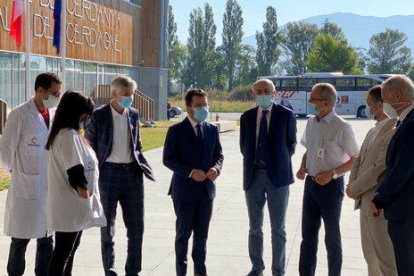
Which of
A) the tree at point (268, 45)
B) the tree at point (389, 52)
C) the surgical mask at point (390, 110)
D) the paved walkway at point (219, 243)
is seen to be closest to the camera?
the surgical mask at point (390, 110)

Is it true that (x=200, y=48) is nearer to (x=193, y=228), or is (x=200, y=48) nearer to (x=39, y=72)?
(x=39, y=72)

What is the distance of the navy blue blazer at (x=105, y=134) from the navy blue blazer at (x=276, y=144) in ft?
3.04

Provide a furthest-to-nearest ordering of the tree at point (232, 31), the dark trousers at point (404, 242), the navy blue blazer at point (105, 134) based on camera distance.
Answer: the tree at point (232, 31) < the navy blue blazer at point (105, 134) < the dark trousers at point (404, 242)

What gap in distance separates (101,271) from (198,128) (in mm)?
1686

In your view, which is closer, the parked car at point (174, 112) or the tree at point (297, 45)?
the parked car at point (174, 112)

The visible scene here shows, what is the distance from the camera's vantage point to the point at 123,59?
4212cm

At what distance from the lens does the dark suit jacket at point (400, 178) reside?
4.85 m

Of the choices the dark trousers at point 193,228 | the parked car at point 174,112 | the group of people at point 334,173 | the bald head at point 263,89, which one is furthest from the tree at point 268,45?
the dark trousers at point 193,228

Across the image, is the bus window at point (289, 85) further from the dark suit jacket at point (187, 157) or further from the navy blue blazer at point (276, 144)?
the dark suit jacket at point (187, 157)

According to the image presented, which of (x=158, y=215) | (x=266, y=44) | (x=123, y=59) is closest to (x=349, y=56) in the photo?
(x=266, y=44)

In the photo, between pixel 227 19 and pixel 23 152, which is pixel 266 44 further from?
pixel 23 152

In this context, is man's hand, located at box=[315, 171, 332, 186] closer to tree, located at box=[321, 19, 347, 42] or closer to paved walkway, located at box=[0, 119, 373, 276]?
paved walkway, located at box=[0, 119, 373, 276]

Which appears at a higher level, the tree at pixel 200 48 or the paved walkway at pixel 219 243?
the tree at pixel 200 48

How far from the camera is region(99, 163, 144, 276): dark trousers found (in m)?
6.51
